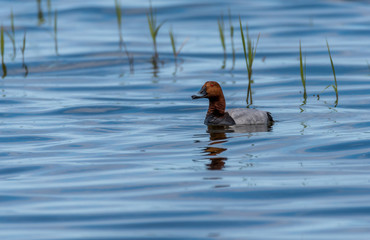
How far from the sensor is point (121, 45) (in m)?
18.2

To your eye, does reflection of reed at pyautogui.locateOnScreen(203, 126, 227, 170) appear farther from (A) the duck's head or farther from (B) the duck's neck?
(A) the duck's head

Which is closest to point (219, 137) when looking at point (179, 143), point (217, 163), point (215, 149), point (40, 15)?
point (179, 143)

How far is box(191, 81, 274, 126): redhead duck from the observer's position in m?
9.62

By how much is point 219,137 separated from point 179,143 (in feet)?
2.30

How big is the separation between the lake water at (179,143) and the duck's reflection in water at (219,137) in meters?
0.03

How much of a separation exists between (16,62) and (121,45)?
2954 mm

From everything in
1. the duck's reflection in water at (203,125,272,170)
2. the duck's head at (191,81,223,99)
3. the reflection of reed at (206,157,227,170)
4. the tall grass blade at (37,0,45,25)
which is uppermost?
the tall grass blade at (37,0,45,25)

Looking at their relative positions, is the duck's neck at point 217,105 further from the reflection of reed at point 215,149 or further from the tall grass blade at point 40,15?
the tall grass blade at point 40,15

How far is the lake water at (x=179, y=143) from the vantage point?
17.7 feet

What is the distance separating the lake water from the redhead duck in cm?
19

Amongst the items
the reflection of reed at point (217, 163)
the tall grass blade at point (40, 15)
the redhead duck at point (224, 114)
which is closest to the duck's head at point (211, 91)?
the redhead duck at point (224, 114)

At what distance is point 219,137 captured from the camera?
8.93 metres

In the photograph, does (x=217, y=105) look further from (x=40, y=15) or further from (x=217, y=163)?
(x=40, y=15)

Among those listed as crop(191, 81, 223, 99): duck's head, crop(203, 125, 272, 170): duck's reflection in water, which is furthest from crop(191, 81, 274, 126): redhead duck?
crop(203, 125, 272, 170): duck's reflection in water
